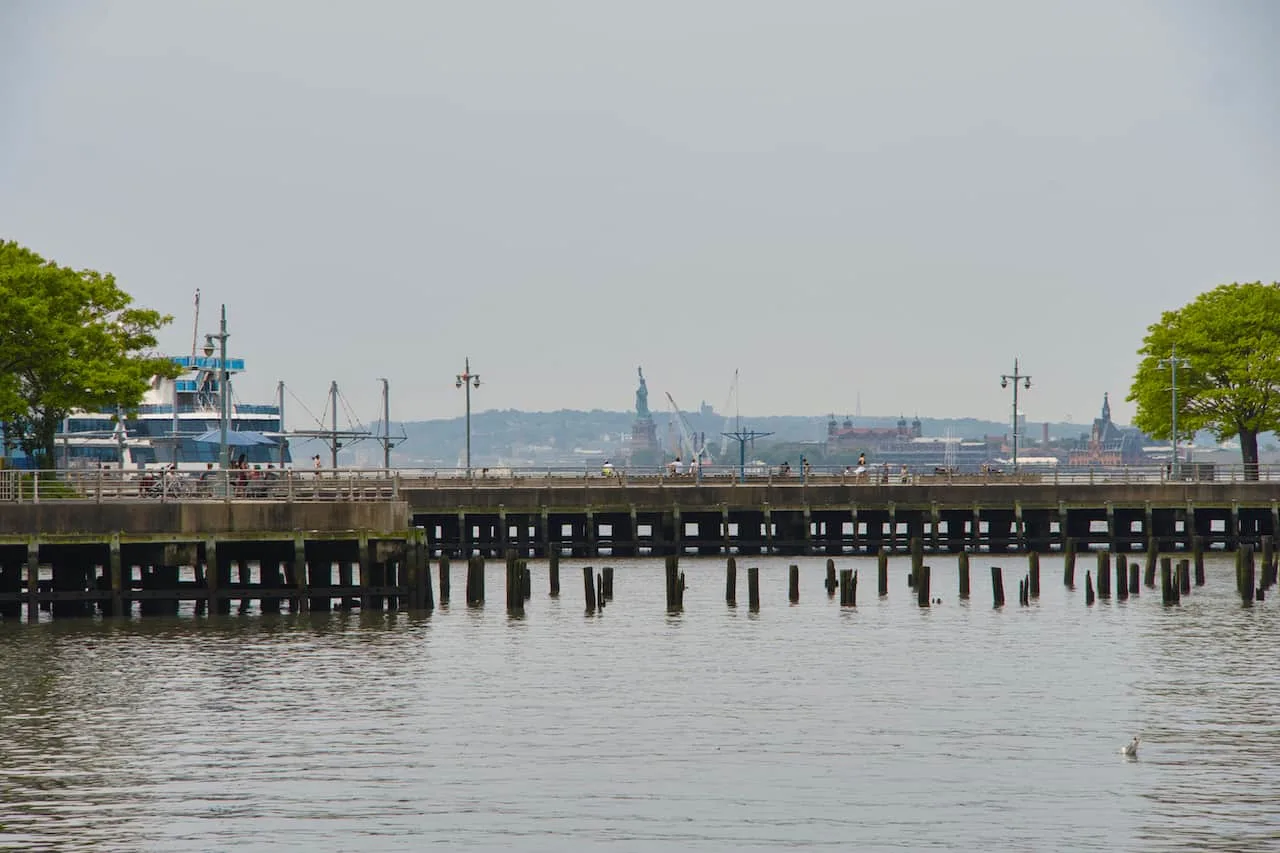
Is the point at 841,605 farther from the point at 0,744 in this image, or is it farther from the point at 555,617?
the point at 0,744

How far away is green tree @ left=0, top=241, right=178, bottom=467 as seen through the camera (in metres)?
78.8

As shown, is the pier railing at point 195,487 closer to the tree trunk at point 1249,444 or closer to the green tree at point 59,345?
the green tree at point 59,345

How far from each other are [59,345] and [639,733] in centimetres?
4816

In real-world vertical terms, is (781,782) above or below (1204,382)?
below

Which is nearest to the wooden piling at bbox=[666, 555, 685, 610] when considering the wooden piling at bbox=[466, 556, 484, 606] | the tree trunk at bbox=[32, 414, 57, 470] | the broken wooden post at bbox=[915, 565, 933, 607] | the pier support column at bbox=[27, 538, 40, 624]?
the wooden piling at bbox=[466, 556, 484, 606]

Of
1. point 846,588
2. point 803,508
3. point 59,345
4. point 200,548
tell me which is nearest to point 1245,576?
point 846,588

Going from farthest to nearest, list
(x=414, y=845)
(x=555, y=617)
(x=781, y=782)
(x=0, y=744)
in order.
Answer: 1. (x=555, y=617)
2. (x=0, y=744)
3. (x=781, y=782)
4. (x=414, y=845)

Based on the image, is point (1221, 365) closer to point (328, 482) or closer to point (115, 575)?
point (328, 482)

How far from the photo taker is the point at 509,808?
31.9 meters

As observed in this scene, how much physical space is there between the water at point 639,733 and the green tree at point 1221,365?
54.3 meters

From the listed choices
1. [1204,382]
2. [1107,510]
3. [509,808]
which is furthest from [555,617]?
[1204,382]

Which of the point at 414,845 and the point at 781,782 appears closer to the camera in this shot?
the point at 414,845

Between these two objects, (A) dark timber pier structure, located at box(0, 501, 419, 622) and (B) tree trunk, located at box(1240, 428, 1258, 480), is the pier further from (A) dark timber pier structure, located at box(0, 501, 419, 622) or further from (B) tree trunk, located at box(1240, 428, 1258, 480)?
(B) tree trunk, located at box(1240, 428, 1258, 480)

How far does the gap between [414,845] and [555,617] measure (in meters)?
33.7
